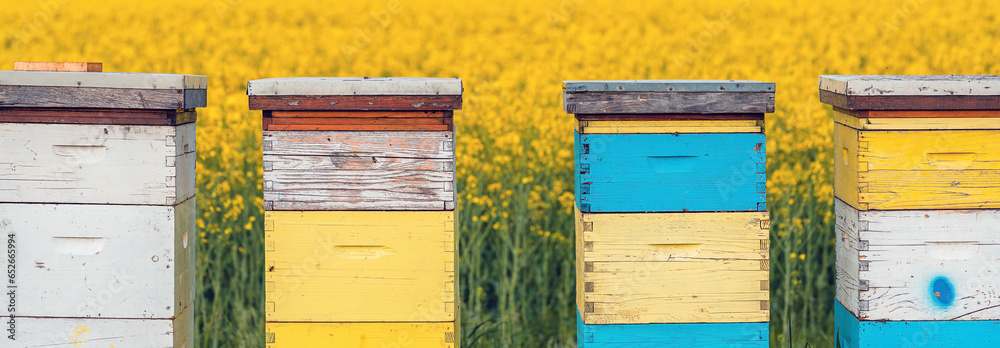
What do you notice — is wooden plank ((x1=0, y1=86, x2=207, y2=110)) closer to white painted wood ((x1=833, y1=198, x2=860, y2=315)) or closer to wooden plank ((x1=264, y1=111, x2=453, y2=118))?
wooden plank ((x1=264, y1=111, x2=453, y2=118))

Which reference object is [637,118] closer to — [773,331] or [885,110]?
[885,110]

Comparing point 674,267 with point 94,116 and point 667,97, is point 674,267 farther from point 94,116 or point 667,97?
point 94,116

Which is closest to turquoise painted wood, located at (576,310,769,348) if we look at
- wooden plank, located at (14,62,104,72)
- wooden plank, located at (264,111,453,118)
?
wooden plank, located at (264,111,453,118)

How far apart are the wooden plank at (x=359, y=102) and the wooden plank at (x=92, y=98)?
0.38m

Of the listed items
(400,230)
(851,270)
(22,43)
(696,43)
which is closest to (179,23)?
(22,43)

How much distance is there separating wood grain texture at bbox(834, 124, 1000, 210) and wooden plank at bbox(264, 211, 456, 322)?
1600 millimetres

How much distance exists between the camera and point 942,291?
12.1 feet

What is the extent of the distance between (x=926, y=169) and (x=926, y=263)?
38 centimetres

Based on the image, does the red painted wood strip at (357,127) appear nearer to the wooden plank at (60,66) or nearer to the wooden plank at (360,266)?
the wooden plank at (360,266)

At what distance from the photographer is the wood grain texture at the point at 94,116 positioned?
356 centimetres

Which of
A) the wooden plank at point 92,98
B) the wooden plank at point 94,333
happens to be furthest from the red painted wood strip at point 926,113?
the wooden plank at point 94,333

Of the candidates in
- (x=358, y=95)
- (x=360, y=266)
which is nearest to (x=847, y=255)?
(x=360, y=266)

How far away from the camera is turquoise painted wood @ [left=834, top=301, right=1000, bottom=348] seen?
3.67 meters

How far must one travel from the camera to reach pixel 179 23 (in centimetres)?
775
